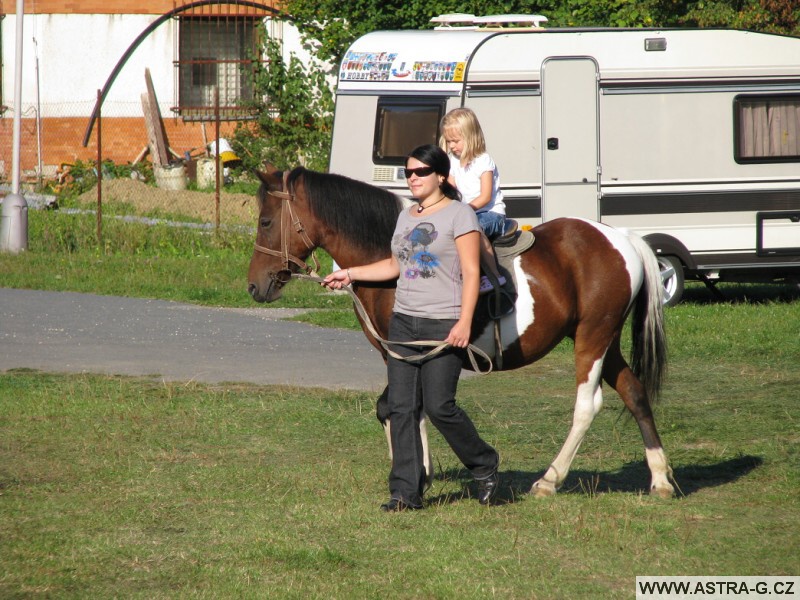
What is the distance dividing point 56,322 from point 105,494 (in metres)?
6.49

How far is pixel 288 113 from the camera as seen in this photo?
→ 23156 mm

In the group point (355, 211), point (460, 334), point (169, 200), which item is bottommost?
point (460, 334)

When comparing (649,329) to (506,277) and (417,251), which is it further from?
(417,251)

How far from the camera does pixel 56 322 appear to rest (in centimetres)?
1226

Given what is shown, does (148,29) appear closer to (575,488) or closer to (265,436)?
(265,436)

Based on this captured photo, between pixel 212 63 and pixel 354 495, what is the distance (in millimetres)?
20104

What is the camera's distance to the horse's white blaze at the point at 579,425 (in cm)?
613

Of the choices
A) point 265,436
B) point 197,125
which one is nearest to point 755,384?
point 265,436

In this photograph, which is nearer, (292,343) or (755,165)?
(292,343)

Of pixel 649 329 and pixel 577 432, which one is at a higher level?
pixel 649 329

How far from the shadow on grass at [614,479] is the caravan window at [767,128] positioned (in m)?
7.36

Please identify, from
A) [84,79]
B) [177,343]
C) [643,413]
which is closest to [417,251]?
[643,413]

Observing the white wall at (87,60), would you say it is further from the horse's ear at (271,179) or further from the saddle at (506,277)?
the saddle at (506,277)

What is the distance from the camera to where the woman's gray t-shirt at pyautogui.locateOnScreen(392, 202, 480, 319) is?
219 inches
